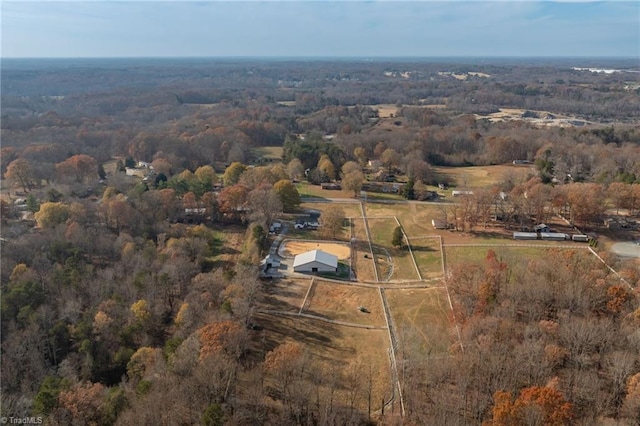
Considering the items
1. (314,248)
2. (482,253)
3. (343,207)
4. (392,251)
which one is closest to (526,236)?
(482,253)

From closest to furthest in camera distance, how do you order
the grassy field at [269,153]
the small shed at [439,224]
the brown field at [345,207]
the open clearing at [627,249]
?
the open clearing at [627,249] < the small shed at [439,224] < the brown field at [345,207] < the grassy field at [269,153]

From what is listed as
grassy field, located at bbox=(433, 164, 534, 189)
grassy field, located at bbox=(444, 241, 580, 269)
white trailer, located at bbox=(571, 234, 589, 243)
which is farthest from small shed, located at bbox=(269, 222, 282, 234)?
white trailer, located at bbox=(571, 234, 589, 243)

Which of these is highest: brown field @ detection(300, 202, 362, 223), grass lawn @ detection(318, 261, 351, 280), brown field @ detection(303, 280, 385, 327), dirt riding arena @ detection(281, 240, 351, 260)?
brown field @ detection(300, 202, 362, 223)

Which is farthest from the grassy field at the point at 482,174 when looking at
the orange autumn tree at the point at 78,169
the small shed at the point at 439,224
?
the orange autumn tree at the point at 78,169

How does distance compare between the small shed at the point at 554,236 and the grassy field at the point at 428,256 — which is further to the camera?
the small shed at the point at 554,236

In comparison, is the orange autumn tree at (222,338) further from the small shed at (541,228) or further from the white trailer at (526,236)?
the small shed at (541,228)

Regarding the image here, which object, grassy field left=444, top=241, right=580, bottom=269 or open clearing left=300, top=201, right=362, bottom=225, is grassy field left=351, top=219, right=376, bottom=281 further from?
grassy field left=444, top=241, right=580, bottom=269
